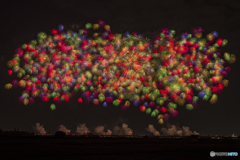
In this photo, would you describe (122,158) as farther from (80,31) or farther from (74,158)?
(80,31)

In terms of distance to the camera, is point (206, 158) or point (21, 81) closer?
point (206, 158)

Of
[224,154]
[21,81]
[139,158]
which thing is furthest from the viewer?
[21,81]

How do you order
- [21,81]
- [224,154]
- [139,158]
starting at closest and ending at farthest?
[139,158] → [224,154] → [21,81]

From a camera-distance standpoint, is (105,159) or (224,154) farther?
(224,154)

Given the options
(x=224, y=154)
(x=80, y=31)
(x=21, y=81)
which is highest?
(x=80, y=31)

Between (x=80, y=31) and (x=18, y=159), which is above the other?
(x=80, y=31)

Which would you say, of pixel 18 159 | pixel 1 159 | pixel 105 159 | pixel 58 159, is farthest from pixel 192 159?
pixel 1 159

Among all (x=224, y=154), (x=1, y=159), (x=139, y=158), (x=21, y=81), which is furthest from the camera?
(x=21, y=81)

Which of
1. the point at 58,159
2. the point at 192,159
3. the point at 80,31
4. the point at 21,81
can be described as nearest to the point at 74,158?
the point at 58,159

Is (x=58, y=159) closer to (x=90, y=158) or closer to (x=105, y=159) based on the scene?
(x=90, y=158)
